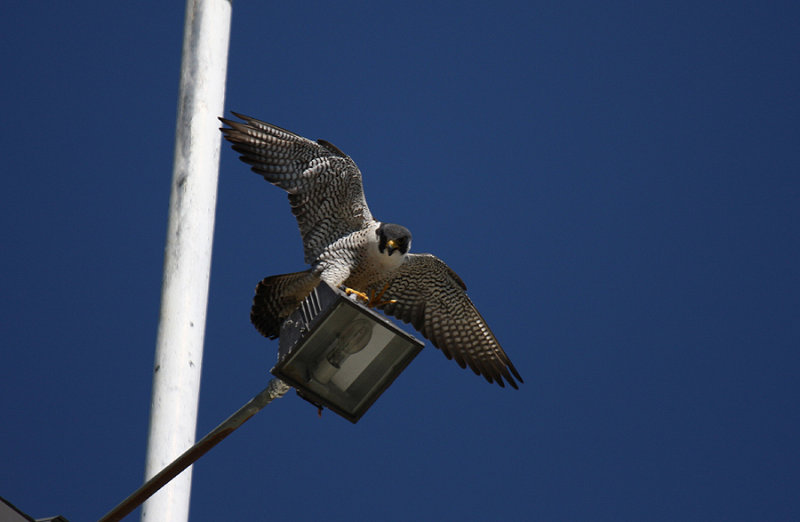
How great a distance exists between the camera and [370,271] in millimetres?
6605

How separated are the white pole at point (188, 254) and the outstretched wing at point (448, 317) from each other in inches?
57.4

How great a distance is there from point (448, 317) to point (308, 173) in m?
1.39

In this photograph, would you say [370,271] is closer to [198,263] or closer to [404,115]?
[198,263]

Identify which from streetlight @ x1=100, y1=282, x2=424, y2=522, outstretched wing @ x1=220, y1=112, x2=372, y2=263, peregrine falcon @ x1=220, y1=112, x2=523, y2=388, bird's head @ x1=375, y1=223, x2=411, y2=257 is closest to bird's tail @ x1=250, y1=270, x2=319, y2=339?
peregrine falcon @ x1=220, y1=112, x2=523, y2=388

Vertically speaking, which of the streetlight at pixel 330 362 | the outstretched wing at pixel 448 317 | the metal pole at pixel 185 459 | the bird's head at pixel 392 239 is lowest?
the metal pole at pixel 185 459

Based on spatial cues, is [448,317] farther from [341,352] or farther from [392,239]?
[341,352]

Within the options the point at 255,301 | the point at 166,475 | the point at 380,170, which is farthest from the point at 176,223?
the point at 380,170

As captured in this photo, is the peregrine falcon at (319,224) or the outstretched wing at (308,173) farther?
the outstretched wing at (308,173)

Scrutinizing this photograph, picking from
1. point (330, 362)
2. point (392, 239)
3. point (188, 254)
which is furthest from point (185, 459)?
point (392, 239)

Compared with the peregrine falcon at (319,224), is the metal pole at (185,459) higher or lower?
lower

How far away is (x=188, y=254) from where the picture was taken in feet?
19.7

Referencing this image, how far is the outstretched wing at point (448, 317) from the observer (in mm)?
7234

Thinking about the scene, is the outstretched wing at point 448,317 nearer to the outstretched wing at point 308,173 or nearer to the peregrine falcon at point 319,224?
the peregrine falcon at point 319,224

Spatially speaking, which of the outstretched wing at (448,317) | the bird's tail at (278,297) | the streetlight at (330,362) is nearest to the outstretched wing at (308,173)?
the bird's tail at (278,297)
